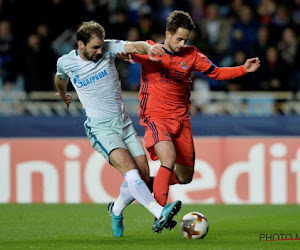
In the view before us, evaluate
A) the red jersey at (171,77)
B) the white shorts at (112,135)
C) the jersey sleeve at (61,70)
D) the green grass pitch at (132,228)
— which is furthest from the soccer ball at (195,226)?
the jersey sleeve at (61,70)

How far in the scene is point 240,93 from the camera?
13.6 metres

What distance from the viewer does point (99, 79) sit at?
326 inches

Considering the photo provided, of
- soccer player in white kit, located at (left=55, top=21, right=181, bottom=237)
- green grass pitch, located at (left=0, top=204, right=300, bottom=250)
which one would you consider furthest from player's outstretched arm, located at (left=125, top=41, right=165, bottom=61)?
green grass pitch, located at (left=0, top=204, right=300, bottom=250)

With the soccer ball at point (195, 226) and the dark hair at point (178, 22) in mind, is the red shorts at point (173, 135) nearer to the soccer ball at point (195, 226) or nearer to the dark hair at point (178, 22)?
the soccer ball at point (195, 226)

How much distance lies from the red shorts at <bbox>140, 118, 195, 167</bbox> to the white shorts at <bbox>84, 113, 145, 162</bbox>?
0.20 metres

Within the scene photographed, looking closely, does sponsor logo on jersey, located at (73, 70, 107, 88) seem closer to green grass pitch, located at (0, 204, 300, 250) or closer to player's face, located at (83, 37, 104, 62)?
player's face, located at (83, 37, 104, 62)

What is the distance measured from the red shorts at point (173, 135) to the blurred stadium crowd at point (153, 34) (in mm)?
5020

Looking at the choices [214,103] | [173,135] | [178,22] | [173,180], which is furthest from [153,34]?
[178,22]

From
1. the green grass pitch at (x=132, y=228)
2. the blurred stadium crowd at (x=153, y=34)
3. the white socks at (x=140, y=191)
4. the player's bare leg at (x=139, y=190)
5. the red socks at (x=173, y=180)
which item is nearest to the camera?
the player's bare leg at (x=139, y=190)

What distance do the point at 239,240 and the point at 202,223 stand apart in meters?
0.40

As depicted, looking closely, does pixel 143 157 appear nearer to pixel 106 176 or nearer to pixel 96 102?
pixel 96 102

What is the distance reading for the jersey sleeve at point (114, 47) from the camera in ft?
26.9

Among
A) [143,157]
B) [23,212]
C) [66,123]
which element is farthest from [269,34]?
[143,157]

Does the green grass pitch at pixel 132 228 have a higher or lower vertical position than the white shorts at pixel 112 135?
lower
